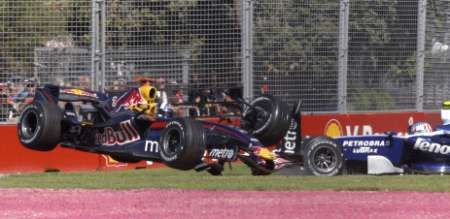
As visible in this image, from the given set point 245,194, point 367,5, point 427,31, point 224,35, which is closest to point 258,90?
point 224,35

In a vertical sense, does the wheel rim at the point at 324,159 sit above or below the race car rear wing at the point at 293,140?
below

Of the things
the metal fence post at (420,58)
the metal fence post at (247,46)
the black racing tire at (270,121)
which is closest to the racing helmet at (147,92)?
the black racing tire at (270,121)

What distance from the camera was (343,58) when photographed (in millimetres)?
19156

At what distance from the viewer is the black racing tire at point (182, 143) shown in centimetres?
1325

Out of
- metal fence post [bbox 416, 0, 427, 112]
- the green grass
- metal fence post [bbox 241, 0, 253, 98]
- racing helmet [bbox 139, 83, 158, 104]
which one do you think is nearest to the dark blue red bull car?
racing helmet [bbox 139, 83, 158, 104]

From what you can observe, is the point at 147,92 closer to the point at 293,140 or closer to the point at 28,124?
the point at 28,124

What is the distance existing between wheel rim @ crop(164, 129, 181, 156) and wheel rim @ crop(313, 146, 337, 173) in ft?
8.30

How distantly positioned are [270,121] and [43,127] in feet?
11.9

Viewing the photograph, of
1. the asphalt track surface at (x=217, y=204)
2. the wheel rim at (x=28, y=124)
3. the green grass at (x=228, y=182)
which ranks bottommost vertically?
the green grass at (x=228, y=182)

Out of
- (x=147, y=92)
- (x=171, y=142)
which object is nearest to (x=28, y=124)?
(x=147, y=92)

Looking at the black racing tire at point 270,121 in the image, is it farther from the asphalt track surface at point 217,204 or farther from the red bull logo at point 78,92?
the asphalt track surface at point 217,204

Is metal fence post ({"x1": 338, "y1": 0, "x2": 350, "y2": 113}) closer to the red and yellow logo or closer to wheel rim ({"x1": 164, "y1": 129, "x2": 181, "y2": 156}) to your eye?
the red and yellow logo

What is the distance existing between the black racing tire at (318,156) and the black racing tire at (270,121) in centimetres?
51

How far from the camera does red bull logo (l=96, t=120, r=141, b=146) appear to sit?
14.3 meters
